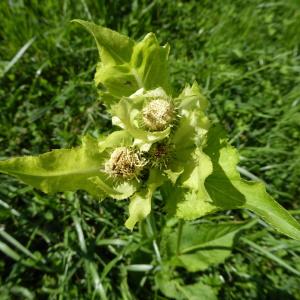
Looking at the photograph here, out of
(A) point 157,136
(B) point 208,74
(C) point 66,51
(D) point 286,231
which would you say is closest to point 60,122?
(C) point 66,51

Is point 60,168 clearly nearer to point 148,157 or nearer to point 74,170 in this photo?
point 74,170

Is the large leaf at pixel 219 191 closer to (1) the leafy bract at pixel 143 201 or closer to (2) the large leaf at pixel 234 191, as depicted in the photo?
(2) the large leaf at pixel 234 191

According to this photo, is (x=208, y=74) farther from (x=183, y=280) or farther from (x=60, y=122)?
(x=183, y=280)

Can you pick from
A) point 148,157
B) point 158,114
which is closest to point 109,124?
point 148,157

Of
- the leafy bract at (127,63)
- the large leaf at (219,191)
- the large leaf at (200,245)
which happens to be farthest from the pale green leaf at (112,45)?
the large leaf at (200,245)

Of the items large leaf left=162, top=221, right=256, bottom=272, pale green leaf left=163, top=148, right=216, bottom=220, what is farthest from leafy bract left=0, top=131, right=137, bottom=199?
large leaf left=162, top=221, right=256, bottom=272

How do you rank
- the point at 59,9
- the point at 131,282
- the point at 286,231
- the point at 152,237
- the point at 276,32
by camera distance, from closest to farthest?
the point at 286,231 → the point at 152,237 → the point at 131,282 → the point at 59,9 → the point at 276,32

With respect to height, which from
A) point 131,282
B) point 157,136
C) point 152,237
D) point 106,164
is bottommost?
point 131,282
